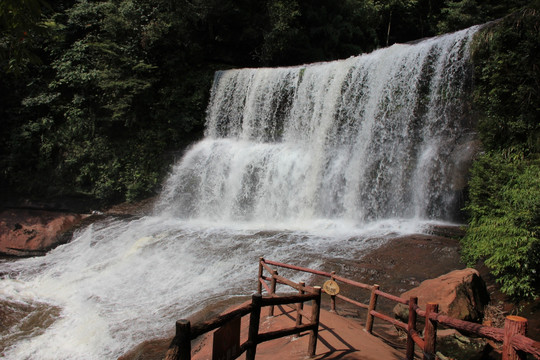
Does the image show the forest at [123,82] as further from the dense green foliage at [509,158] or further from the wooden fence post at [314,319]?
the wooden fence post at [314,319]

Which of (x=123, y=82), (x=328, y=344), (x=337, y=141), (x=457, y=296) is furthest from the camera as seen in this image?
(x=123, y=82)

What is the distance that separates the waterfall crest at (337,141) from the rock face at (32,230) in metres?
3.12

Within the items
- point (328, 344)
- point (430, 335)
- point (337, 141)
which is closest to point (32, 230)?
point (337, 141)

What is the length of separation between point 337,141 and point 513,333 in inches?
356

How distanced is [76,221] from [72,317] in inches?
268

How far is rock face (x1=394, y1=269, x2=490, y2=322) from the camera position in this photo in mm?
4957

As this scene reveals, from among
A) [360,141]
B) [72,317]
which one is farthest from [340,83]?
[72,317]

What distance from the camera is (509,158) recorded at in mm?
7234

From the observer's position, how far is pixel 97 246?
33.8 feet

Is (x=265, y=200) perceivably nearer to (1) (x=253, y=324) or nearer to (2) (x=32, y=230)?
(2) (x=32, y=230)

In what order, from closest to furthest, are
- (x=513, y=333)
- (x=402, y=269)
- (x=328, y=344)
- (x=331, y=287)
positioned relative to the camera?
(x=513, y=333) < (x=328, y=344) < (x=331, y=287) < (x=402, y=269)

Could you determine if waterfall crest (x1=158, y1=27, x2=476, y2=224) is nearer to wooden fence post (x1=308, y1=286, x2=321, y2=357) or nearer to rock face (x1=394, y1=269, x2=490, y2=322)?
rock face (x1=394, y1=269, x2=490, y2=322)

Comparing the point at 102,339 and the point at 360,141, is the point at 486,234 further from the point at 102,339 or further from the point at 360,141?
the point at 102,339

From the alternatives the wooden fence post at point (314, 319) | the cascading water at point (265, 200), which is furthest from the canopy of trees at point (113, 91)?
the wooden fence post at point (314, 319)
